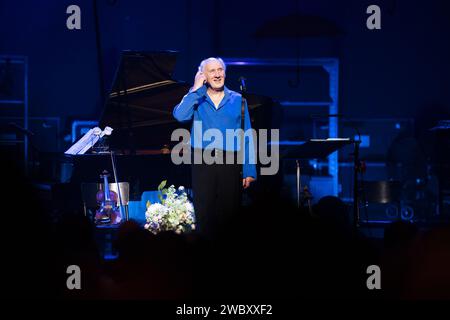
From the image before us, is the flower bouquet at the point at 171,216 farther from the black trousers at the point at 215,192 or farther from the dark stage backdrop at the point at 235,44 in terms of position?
the dark stage backdrop at the point at 235,44

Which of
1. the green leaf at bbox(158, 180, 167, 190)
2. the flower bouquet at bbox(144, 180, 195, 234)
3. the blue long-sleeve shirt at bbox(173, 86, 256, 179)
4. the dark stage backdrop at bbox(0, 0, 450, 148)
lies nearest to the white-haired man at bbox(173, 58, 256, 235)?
the blue long-sleeve shirt at bbox(173, 86, 256, 179)

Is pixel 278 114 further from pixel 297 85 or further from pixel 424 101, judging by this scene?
pixel 424 101

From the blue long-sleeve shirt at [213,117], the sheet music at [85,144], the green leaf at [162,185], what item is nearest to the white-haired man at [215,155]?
the blue long-sleeve shirt at [213,117]

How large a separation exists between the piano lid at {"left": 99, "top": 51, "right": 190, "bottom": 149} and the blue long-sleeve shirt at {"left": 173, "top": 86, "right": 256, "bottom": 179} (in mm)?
1906

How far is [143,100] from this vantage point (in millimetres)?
6695

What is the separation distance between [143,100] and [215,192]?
2.69 meters

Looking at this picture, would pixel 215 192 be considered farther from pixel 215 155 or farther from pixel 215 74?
pixel 215 74

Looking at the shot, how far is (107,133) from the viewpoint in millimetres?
6188

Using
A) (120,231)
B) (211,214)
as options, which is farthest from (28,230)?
(211,214)

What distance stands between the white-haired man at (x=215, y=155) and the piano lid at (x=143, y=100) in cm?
191

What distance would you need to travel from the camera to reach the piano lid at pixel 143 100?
627cm

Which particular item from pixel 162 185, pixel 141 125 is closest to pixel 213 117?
pixel 162 185

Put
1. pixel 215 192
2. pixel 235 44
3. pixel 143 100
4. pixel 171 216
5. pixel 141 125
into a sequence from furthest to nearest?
pixel 235 44
pixel 141 125
pixel 143 100
pixel 171 216
pixel 215 192

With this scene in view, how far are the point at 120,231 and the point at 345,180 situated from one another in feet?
22.9
